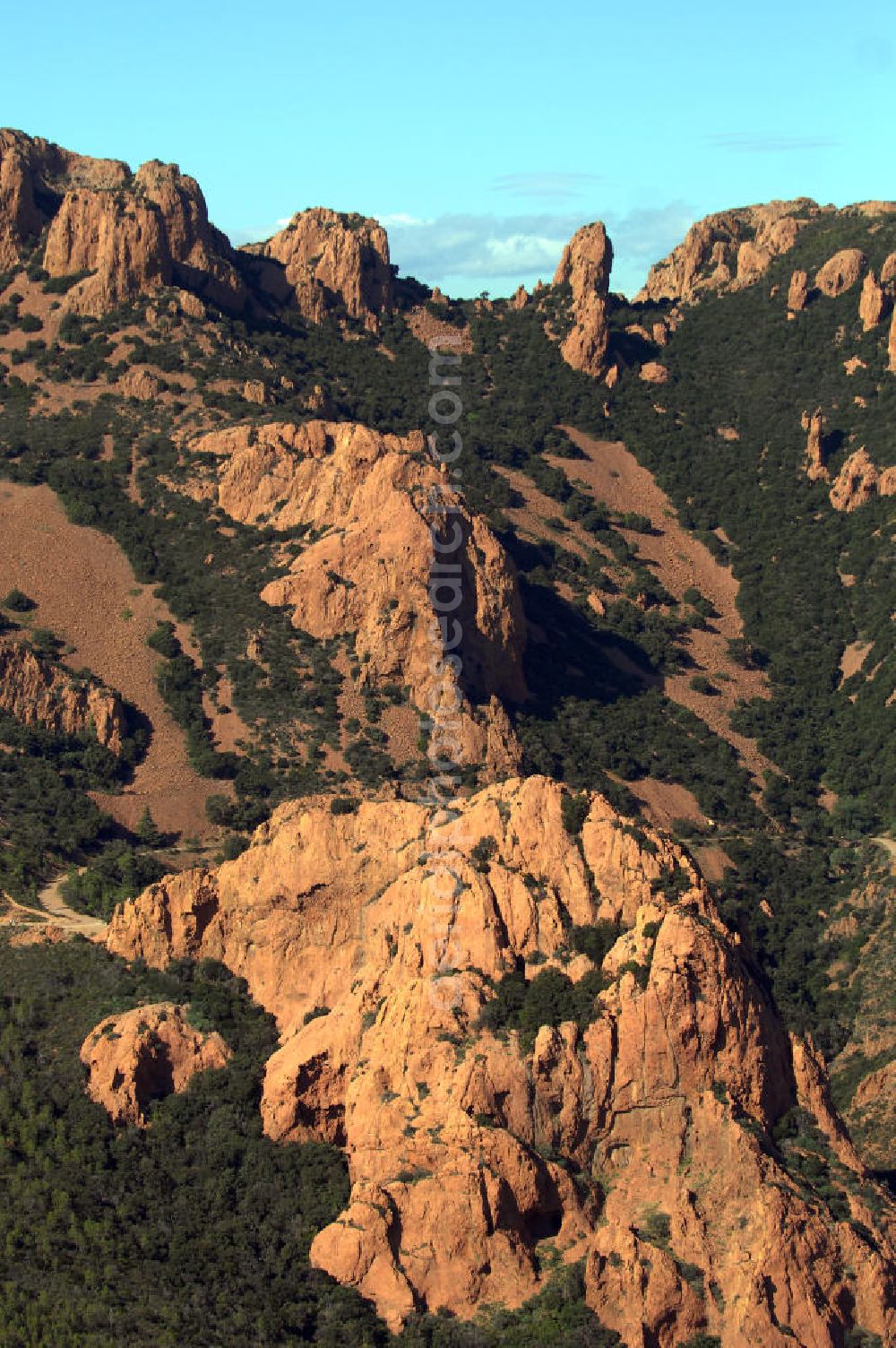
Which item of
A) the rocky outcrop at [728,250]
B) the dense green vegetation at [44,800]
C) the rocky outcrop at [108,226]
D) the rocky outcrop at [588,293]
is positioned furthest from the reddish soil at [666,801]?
the rocky outcrop at [728,250]

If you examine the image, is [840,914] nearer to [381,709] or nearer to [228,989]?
[381,709]

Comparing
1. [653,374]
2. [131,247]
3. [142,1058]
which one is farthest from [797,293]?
[142,1058]

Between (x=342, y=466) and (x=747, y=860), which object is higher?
(x=342, y=466)

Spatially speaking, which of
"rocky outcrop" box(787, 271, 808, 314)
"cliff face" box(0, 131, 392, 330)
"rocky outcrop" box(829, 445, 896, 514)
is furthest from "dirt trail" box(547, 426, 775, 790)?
"cliff face" box(0, 131, 392, 330)

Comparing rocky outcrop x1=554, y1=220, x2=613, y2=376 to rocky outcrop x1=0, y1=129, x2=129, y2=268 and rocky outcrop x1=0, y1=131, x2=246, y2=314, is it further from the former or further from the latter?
rocky outcrop x1=0, y1=129, x2=129, y2=268

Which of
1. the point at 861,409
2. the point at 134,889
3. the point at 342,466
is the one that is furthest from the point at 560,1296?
the point at 861,409

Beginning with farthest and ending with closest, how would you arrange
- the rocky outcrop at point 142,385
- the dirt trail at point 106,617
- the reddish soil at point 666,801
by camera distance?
1. the rocky outcrop at point 142,385
2. the reddish soil at point 666,801
3. the dirt trail at point 106,617

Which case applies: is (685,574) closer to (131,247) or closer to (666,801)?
(666,801)

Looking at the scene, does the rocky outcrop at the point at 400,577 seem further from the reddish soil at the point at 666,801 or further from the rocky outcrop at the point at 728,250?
the rocky outcrop at the point at 728,250
